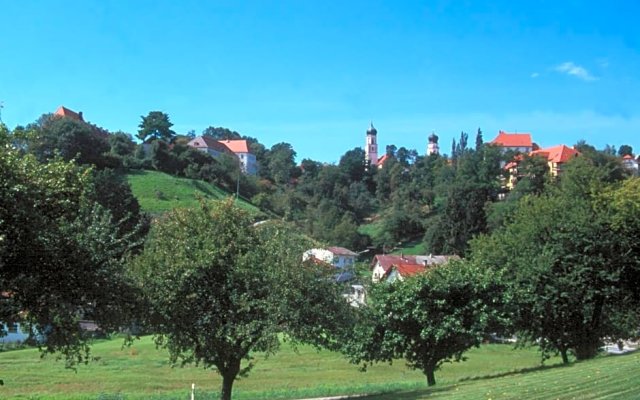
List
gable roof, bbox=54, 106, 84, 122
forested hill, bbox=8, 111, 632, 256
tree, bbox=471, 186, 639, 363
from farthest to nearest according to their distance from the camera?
gable roof, bbox=54, 106, 84, 122 < forested hill, bbox=8, 111, 632, 256 < tree, bbox=471, 186, 639, 363

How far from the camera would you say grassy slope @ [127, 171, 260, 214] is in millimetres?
104500

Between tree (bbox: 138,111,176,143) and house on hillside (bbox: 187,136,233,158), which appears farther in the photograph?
house on hillside (bbox: 187,136,233,158)

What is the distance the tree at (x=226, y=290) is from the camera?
1938cm

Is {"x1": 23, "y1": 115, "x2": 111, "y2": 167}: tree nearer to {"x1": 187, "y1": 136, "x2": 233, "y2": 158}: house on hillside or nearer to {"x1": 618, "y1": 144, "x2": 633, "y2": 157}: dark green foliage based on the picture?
{"x1": 187, "y1": 136, "x2": 233, "y2": 158}: house on hillside

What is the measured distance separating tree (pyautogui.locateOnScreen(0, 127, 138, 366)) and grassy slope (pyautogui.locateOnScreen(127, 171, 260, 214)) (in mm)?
83612

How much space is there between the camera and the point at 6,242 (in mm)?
13570

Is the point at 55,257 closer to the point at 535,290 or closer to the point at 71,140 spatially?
the point at 535,290

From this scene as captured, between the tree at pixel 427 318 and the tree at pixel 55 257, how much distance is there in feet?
38.6

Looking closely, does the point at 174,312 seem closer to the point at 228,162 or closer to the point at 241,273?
the point at 241,273

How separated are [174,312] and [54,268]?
4750 millimetres

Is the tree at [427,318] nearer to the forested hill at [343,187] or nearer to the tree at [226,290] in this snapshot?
the tree at [226,290]

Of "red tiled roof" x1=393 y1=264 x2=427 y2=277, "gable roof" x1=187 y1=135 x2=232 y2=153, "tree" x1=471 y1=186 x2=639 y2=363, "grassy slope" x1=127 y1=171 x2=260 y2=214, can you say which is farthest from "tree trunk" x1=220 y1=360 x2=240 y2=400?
"gable roof" x1=187 y1=135 x2=232 y2=153

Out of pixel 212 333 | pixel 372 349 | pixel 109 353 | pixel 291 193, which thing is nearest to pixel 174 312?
pixel 212 333

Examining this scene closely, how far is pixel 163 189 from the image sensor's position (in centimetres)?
11331
